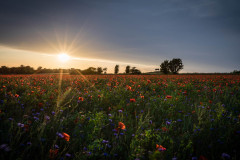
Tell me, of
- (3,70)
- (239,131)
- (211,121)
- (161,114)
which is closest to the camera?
(239,131)

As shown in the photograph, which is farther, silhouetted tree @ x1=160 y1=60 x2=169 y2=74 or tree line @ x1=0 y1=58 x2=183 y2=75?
silhouetted tree @ x1=160 y1=60 x2=169 y2=74

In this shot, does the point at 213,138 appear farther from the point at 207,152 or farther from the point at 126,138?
the point at 126,138

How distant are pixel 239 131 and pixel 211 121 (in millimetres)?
580

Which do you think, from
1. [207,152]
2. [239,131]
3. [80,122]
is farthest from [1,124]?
[239,131]

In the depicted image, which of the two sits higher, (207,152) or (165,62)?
(165,62)

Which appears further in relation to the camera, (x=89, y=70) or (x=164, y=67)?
(x=164, y=67)

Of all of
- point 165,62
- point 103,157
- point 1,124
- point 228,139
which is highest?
point 165,62

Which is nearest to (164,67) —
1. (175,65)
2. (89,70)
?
(175,65)

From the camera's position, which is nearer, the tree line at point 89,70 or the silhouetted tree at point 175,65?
the tree line at point 89,70

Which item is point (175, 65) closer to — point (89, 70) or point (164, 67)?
point (164, 67)

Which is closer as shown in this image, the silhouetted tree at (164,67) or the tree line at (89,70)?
the tree line at (89,70)

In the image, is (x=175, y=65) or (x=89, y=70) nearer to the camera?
(x=89, y=70)

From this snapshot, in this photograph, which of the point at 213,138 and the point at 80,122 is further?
the point at 80,122

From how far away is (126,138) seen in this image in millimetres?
2289
